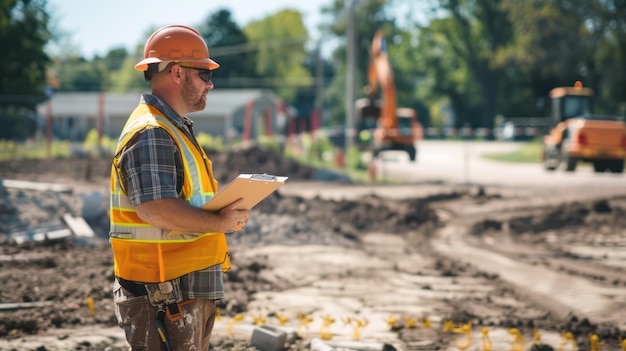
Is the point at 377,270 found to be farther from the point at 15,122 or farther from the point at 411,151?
the point at 411,151

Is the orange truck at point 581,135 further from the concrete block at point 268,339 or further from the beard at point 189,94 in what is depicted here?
the beard at point 189,94

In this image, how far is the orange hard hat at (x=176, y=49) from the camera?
9.75ft

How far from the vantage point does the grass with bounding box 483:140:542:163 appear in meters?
30.7

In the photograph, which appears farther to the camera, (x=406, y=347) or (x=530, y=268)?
(x=530, y=268)

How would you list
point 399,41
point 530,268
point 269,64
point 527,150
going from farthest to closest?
1. point 269,64
2. point 399,41
3. point 527,150
4. point 530,268

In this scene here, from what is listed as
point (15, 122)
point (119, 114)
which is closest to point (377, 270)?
point (15, 122)

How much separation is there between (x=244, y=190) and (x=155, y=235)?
1.27 ft

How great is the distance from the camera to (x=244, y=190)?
112 inches

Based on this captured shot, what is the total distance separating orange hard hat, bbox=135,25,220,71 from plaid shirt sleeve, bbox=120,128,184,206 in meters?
0.33

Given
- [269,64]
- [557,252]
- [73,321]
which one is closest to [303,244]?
[557,252]

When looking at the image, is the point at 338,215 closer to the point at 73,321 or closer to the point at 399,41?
the point at 73,321

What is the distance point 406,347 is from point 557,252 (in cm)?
600

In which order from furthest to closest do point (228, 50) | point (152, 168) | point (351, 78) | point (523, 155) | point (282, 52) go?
point (282, 52) → point (228, 50) → point (523, 155) → point (351, 78) → point (152, 168)

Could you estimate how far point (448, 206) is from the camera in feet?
52.4
